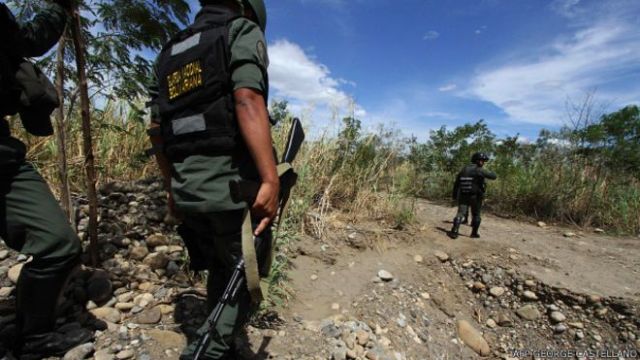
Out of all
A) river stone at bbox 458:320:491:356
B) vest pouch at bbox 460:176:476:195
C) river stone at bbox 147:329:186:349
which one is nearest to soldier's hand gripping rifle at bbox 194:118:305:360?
river stone at bbox 147:329:186:349

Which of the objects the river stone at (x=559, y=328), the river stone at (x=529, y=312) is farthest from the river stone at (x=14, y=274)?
the river stone at (x=559, y=328)

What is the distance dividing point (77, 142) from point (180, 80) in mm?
2473

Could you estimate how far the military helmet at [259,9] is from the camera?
4.16 ft

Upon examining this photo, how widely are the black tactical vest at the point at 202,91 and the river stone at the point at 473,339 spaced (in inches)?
109

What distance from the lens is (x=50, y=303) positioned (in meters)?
1.37

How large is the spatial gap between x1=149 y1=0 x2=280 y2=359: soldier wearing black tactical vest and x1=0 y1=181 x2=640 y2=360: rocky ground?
742 millimetres

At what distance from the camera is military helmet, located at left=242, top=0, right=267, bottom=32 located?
1268 mm

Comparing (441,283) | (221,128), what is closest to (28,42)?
(221,128)

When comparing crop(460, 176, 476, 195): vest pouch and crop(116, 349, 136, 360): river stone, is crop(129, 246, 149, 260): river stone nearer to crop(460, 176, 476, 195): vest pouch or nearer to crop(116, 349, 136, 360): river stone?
crop(116, 349, 136, 360): river stone

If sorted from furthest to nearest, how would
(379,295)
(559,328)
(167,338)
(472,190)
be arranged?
(472,190), (559,328), (379,295), (167,338)

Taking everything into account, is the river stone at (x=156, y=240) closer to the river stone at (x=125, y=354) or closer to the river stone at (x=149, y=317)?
the river stone at (x=149, y=317)

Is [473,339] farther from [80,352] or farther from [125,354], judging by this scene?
[80,352]

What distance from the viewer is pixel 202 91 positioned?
115cm

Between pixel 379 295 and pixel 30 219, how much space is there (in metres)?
2.36
